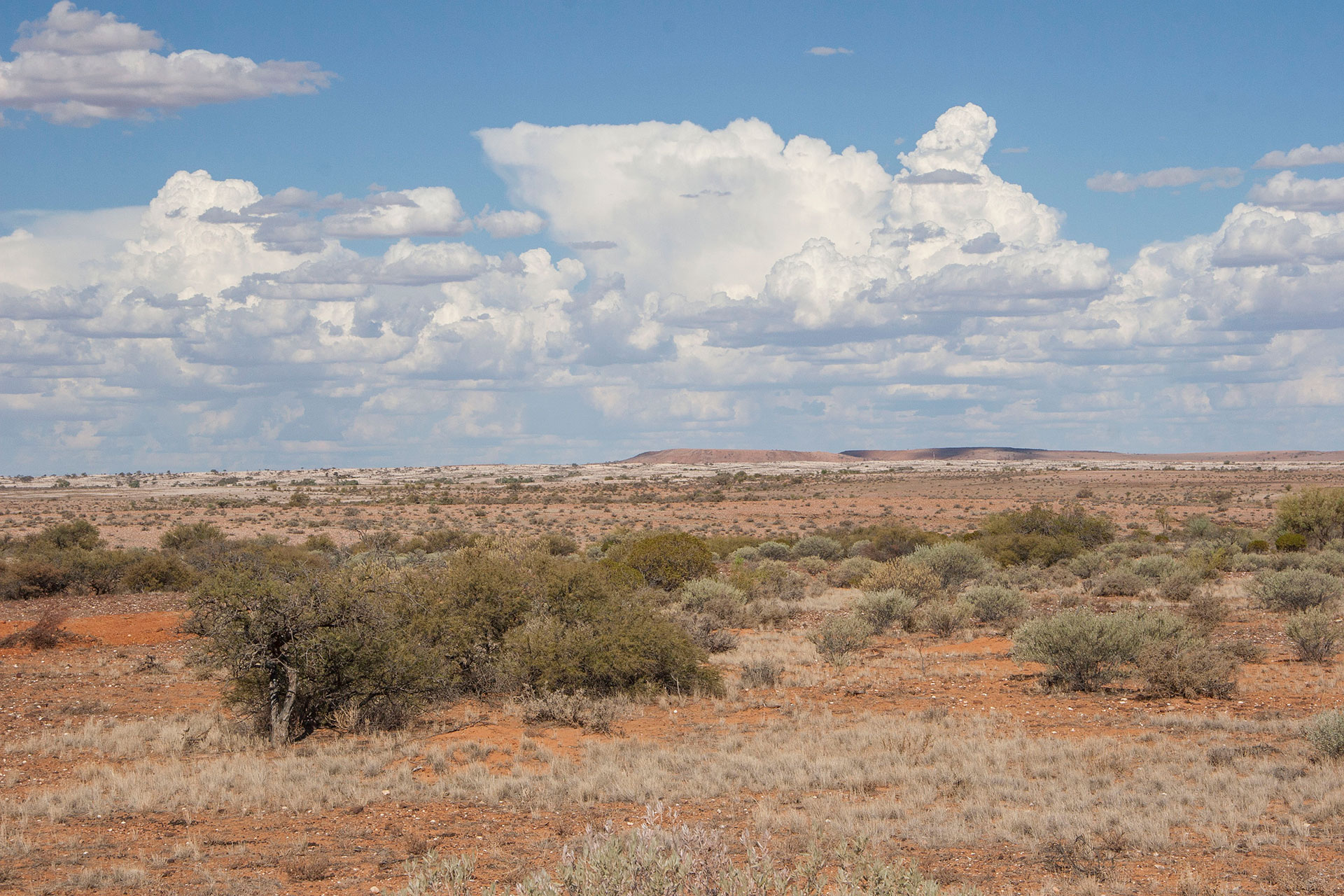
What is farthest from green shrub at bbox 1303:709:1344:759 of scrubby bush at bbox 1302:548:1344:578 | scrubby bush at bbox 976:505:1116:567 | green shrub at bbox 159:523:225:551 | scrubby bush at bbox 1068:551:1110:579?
green shrub at bbox 159:523:225:551

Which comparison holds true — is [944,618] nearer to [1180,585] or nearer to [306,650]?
[1180,585]

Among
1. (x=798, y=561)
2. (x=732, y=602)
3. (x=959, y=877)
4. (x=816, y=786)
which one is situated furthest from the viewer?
(x=798, y=561)

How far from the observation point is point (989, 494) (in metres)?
91.9

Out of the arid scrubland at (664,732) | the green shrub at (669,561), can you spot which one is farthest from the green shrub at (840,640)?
the green shrub at (669,561)

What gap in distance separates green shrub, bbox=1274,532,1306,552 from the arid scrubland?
8490 mm

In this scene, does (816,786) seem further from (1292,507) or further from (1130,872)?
(1292,507)

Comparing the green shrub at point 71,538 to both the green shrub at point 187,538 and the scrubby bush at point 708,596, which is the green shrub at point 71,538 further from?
the scrubby bush at point 708,596

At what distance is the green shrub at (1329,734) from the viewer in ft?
37.1

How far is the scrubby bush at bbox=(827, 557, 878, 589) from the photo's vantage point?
3694 cm

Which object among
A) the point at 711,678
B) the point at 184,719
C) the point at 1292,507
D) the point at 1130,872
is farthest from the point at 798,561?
the point at 1130,872

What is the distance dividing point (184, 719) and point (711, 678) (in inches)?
343

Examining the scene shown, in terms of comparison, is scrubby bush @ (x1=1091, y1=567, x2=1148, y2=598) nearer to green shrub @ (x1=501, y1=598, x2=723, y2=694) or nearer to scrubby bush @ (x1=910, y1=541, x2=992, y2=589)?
scrubby bush @ (x1=910, y1=541, x2=992, y2=589)

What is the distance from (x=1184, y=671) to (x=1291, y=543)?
3036cm

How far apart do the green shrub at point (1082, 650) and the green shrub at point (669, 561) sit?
14.9 metres
